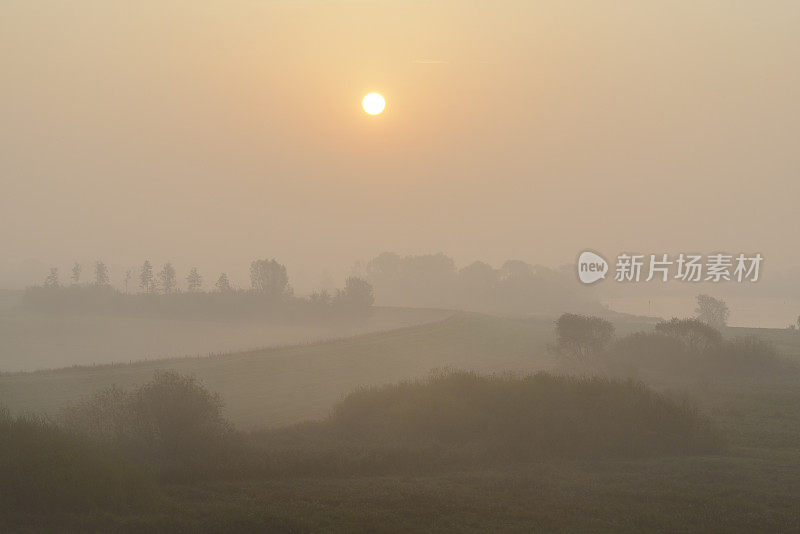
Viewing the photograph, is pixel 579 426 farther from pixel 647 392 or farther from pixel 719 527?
pixel 719 527

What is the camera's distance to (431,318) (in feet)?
365

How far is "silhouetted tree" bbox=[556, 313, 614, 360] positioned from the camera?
59.9m

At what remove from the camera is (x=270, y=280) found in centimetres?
12362

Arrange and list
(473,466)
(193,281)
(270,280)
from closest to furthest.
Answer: (473,466) → (270,280) → (193,281)

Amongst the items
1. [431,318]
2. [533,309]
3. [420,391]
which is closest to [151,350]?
[431,318]

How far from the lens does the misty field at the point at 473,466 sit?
20.3 metres

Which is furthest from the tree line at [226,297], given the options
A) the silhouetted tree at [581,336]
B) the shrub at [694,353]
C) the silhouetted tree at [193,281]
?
the shrub at [694,353]

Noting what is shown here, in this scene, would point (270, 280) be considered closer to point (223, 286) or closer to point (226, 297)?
point (226, 297)

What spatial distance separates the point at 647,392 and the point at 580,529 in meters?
16.9

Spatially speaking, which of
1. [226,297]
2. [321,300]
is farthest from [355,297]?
[226,297]

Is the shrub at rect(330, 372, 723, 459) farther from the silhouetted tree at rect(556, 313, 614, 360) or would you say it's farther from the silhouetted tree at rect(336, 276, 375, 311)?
the silhouetted tree at rect(336, 276, 375, 311)

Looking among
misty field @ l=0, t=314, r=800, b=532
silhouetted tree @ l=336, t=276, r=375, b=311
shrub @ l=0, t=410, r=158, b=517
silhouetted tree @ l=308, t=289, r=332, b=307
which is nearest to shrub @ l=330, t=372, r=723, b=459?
misty field @ l=0, t=314, r=800, b=532

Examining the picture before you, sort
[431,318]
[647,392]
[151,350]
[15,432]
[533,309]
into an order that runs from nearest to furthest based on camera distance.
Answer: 1. [15,432]
2. [647,392]
3. [151,350]
4. [431,318]
5. [533,309]

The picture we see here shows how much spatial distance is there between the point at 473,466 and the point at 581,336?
3448cm
